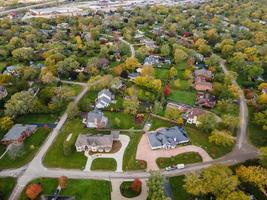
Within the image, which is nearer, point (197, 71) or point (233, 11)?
point (197, 71)

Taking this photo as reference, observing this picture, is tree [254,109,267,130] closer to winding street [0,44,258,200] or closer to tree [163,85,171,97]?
winding street [0,44,258,200]

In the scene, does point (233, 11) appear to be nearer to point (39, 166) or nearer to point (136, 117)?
point (136, 117)

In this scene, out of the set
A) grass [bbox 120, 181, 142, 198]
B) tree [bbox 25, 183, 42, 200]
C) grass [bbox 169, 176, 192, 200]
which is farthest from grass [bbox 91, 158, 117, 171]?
grass [bbox 169, 176, 192, 200]

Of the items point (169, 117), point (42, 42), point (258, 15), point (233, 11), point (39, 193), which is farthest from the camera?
point (233, 11)

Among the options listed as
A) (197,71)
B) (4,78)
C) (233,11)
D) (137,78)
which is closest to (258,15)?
(233,11)

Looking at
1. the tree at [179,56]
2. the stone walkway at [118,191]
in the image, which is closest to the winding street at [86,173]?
the stone walkway at [118,191]

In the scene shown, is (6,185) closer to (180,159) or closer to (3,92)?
(180,159)

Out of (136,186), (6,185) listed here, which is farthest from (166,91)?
(6,185)
